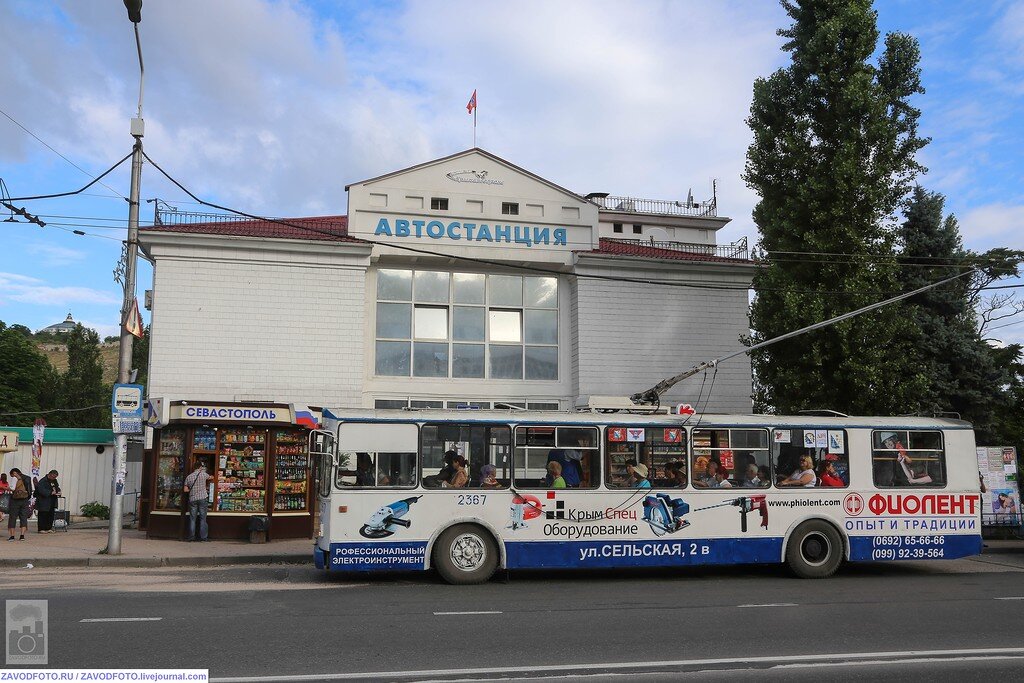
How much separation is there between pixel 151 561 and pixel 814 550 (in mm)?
11993

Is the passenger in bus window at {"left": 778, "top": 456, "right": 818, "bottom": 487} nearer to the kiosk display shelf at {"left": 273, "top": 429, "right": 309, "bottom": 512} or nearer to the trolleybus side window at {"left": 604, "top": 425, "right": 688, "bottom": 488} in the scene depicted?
the trolleybus side window at {"left": 604, "top": 425, "right": 688, "bottom": 488}

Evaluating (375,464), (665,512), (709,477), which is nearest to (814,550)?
(709,477)

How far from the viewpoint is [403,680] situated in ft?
23.7

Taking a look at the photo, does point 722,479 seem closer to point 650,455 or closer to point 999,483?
point 650,455

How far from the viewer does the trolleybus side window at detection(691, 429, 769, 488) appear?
14.8 m

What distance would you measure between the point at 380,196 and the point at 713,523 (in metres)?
14.1

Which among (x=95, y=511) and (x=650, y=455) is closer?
(x=650, y=455)

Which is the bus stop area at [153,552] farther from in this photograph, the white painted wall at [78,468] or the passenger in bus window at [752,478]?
the passenger in bus window at [752,478]

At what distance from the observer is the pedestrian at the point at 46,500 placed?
2014 cm

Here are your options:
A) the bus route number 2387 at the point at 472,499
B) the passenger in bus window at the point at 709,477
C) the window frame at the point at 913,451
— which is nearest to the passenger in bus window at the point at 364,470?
the bus route number 2387 at the point at 472,499

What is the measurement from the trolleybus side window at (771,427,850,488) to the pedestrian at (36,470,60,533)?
16167mm

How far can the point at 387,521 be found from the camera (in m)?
13.5
